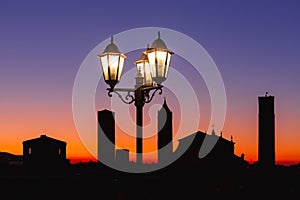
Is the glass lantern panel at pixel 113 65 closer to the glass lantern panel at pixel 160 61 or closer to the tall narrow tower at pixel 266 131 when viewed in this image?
the glass lantern panel at pixel 160 61

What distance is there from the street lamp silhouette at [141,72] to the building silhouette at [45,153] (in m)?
18.5

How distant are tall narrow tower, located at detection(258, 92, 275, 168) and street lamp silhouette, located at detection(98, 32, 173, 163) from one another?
11430mm

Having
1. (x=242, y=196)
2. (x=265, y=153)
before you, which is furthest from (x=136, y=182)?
(x=265, y=153)

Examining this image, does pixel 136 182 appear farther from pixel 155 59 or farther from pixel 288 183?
pixel 288 183

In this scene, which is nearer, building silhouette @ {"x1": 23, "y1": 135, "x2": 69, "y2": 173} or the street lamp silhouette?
the street lamp silhouette

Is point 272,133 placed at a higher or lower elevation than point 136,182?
higher

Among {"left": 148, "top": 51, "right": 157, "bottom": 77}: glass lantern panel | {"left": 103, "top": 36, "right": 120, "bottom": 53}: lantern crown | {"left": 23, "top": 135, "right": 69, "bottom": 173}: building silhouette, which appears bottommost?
{"left": 23, "top": 135, "right": 69, "bottom": 173}: building silhouette

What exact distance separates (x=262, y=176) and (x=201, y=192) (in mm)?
2354

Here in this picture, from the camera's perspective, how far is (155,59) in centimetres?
691

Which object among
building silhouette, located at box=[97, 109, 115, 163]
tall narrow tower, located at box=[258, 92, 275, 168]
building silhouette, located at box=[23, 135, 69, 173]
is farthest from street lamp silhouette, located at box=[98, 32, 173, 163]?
building silhouette, located at box=[23, 135, 69, 173]

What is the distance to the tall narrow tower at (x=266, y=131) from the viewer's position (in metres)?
18.4

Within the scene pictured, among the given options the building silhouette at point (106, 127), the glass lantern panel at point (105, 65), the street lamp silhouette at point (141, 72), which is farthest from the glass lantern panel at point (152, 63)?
the building silhouette at point (106, 127)

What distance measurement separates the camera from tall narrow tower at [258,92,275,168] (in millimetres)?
18406

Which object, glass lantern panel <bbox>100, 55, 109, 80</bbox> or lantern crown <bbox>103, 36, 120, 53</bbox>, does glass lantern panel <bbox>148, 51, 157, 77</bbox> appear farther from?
glass lantern panel <bbox>100, 55, 109, 80</bbox>
